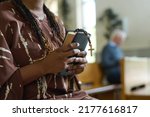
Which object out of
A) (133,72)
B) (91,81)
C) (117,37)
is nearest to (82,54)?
(91,81)

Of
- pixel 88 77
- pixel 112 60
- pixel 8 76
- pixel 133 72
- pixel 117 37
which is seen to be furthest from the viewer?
pixel 117 37

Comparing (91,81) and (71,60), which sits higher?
(71,60)

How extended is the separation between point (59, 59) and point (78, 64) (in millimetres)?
63

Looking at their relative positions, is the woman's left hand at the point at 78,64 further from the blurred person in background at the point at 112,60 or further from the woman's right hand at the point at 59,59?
the blurred person in background at the point at 112,60

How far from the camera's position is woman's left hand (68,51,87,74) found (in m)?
0.73

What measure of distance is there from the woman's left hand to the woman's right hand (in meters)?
0.02

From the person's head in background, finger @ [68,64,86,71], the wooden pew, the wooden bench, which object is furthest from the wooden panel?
the person's head in background

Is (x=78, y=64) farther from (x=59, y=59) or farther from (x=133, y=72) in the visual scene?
(x=133, y=72)

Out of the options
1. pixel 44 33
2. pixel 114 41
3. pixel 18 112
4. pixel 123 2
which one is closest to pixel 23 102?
pixel 18 112

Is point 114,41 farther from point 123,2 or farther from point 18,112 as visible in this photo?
point 18,112

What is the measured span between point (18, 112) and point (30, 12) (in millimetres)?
208

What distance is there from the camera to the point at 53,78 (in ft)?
2.44

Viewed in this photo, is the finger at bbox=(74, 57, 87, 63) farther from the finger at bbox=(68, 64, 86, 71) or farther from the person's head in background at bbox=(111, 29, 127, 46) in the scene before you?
the person's head in background at bbox=(111, 29, 127, 46)

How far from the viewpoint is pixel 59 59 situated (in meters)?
0.70
